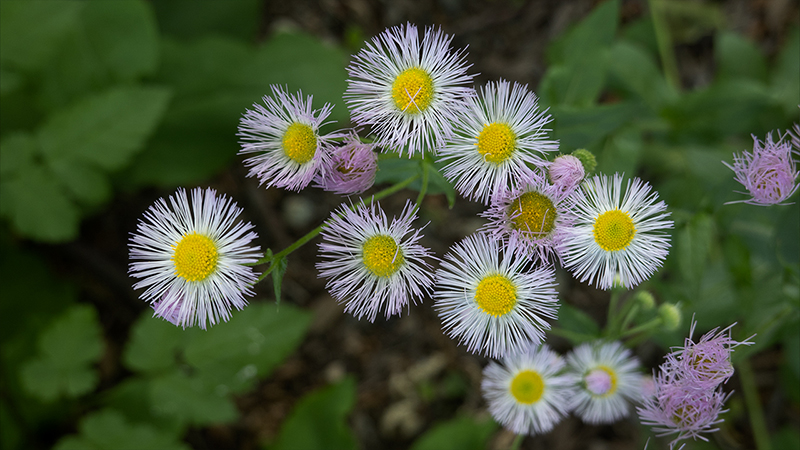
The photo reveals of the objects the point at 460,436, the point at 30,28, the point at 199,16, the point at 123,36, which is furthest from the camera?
the point at 199,16

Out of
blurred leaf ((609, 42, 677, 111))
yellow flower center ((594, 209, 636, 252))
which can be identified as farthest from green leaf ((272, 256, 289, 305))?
blurred leaf ((609, 42, 677, 111))

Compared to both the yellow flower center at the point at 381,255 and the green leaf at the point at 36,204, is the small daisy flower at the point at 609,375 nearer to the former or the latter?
the yellow flower center at the point at 381,255

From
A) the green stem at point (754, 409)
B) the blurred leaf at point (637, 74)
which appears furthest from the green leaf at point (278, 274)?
the green stem at point (754, 409)

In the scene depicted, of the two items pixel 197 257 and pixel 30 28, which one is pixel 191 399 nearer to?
pixel 197 257

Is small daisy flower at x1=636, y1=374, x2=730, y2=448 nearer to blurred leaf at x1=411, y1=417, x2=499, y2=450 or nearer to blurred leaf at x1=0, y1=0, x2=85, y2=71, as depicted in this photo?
blurred leaf at x1=411, y1=417, x2=499, y2=450

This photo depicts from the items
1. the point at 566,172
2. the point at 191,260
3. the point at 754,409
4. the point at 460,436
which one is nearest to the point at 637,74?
the point at 566,172

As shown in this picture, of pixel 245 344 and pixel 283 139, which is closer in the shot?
pixel 283 139

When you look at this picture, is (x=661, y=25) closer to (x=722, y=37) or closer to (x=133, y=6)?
(x=722, y=37)
